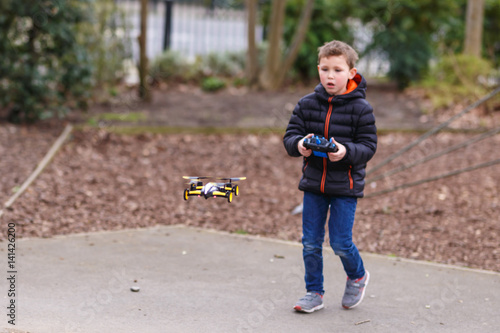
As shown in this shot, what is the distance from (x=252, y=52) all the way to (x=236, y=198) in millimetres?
6100

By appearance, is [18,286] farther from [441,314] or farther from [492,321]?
[492,321]

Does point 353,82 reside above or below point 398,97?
above

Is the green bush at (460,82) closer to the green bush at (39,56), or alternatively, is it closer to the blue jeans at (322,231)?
the green bush at (39,56)

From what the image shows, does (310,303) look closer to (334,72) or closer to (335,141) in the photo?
(335,141)

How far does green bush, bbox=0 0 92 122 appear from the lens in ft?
28.5

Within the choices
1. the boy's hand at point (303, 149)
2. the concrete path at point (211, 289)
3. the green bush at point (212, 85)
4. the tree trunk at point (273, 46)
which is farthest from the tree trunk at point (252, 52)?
the boy's hand at point (303, 149)

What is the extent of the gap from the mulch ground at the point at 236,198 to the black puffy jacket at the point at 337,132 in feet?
6.30

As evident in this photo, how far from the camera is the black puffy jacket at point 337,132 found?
397 centimetres

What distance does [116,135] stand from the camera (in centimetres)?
910

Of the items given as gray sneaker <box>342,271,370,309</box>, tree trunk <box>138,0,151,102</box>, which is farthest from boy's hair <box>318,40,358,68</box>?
tree trunk <box>138,0,151,102</box>

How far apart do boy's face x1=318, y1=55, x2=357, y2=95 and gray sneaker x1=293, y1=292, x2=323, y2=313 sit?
1283 millimetres

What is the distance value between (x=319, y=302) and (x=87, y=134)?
5.43 m

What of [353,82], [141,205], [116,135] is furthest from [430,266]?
[116,135]

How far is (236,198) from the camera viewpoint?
289 inches
